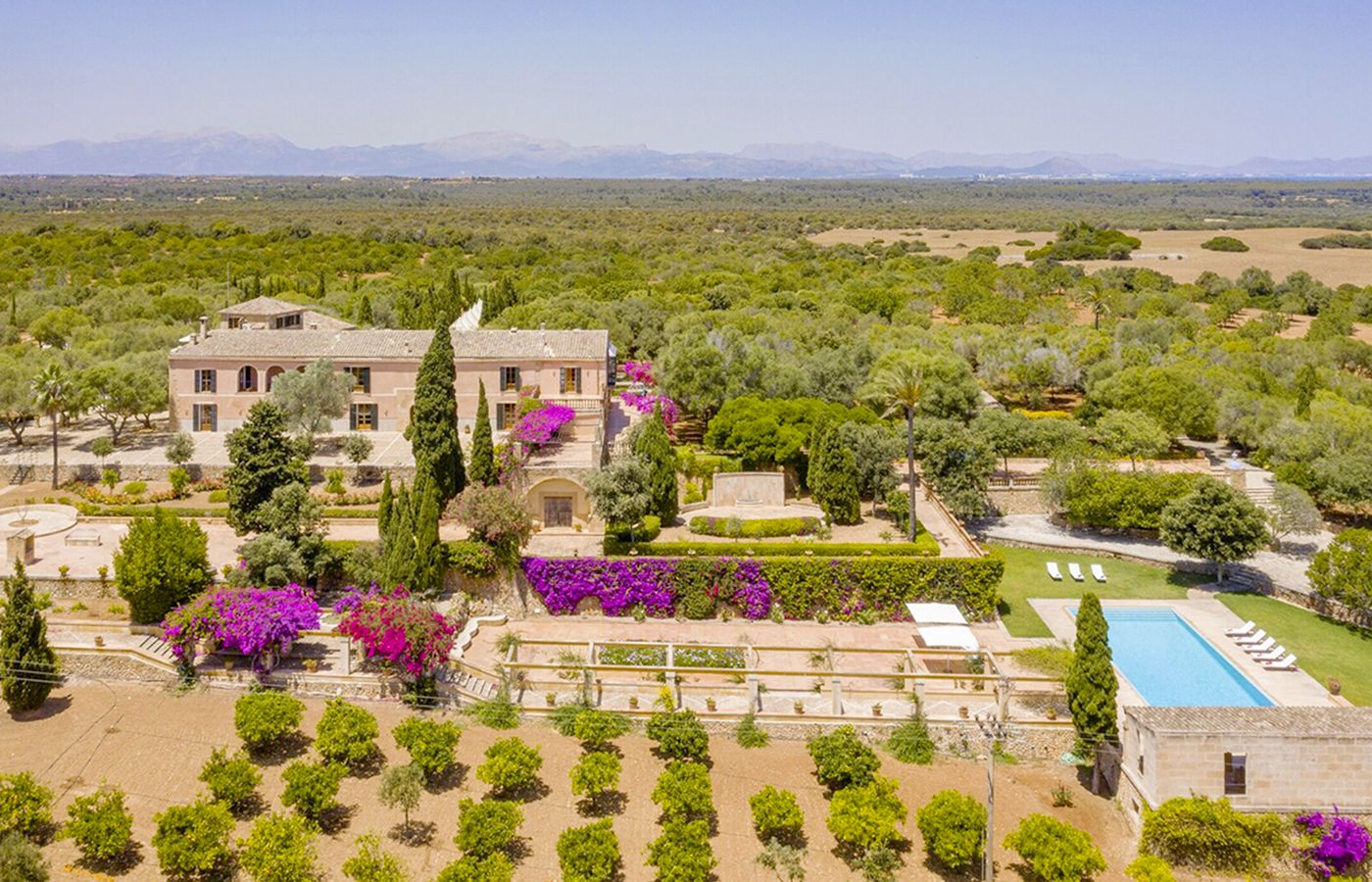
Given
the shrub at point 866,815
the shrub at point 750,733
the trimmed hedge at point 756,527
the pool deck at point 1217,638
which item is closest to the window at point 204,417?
the trimmed hedge at point 756,527

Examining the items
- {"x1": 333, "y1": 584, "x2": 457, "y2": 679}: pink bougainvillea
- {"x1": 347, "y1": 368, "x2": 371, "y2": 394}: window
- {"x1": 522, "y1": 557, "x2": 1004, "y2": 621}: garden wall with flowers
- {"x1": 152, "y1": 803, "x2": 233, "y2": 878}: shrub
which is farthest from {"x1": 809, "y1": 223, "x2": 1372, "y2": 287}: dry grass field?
{"x1": 152, "y1": 803, "x2": 233, "y2": 878}: shrub

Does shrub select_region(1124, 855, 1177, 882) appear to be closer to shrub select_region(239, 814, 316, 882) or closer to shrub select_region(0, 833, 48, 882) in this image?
shrub select_region(239, 814, 316, 882)

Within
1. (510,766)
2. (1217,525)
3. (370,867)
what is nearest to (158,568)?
(510,766)

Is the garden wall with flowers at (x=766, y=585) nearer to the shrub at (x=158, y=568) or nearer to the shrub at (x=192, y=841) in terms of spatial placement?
the shrub at (x=158, y=568)

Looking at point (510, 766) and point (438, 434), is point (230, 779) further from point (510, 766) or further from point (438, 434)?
point (438, 434)

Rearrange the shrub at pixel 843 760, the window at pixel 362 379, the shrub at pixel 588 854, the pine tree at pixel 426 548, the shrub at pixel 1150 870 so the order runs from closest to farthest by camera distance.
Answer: the shrub at pixel 588 854
the shrub at pixel 1150 870
the shrub at pixel 843 760
the pine tree at pixel 426 548
the window at pixel 362 379
